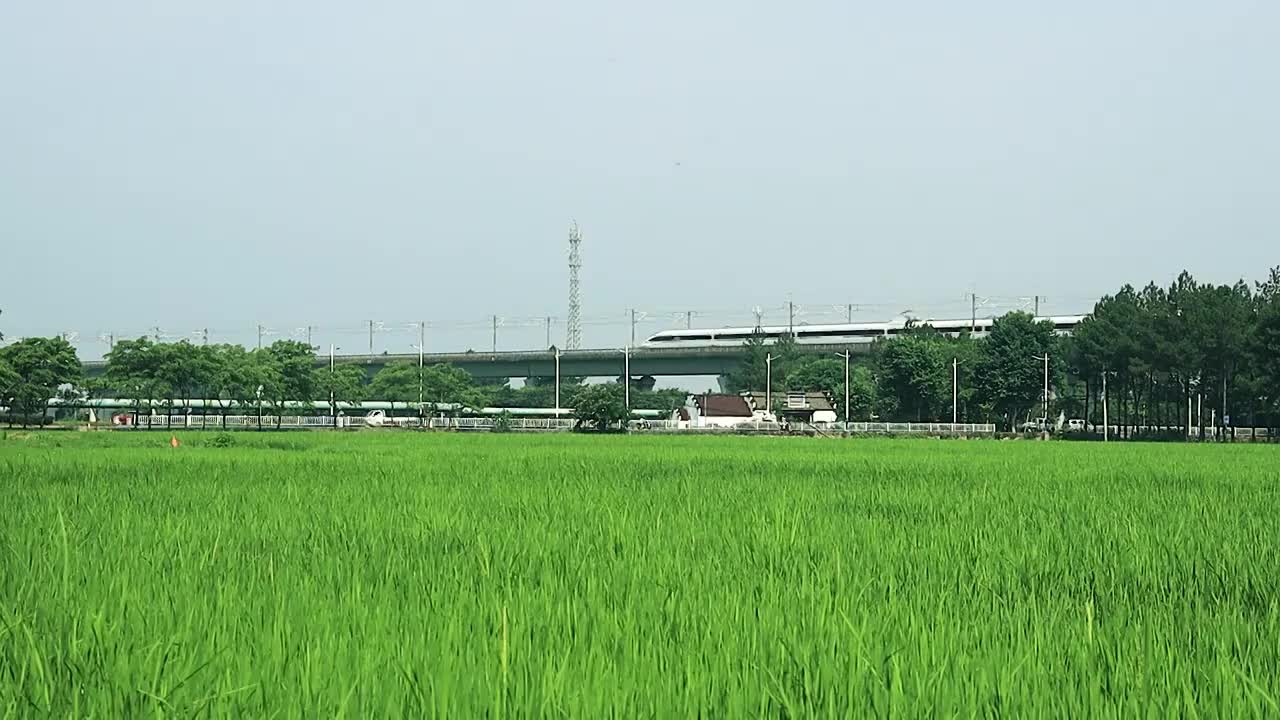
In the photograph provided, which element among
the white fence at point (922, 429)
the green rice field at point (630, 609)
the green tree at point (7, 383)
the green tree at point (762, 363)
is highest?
the green tree at point (762, 363)

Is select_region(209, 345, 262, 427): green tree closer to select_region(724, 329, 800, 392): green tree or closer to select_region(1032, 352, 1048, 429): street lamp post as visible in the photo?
select_region(724, 329, 800, 392): green tree

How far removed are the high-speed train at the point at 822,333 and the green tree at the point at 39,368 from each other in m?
44.8

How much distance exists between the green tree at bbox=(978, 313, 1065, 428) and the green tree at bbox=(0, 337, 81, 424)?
46.9m

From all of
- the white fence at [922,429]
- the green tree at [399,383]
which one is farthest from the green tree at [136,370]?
the white fence at [922,429]

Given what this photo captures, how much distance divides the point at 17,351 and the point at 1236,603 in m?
56.0

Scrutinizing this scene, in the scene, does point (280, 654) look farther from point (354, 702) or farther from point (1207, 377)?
point (1207, 377)

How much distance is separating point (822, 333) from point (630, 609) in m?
95.2

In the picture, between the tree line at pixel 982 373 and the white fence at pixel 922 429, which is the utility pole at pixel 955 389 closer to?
the tree line at pixel 982 373

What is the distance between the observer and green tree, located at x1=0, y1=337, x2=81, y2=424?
50.2m

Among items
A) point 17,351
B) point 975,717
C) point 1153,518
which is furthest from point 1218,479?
point 17,351

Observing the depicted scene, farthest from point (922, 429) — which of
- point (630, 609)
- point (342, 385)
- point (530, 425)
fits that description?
point (630, 609)

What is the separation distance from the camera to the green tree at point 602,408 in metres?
60.9

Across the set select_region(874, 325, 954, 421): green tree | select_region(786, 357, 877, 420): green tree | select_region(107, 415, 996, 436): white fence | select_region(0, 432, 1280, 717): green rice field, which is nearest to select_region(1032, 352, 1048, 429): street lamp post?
select_region(107, 415, 996, 436): white fence

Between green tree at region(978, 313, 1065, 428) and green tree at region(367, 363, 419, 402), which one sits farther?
green tree at region(367, 363, 419, 402)
